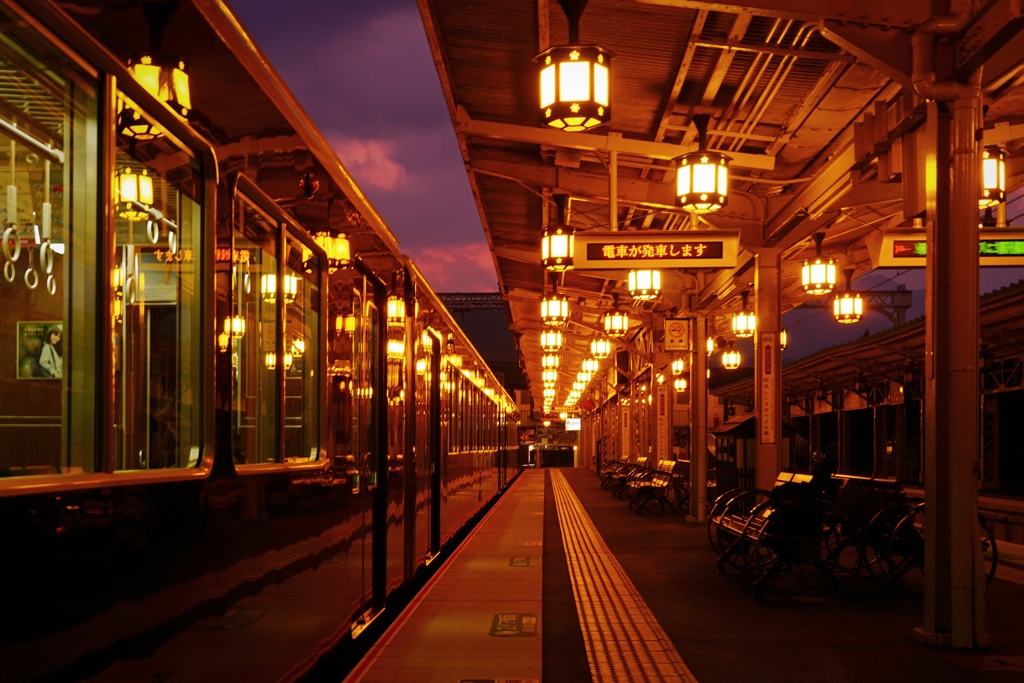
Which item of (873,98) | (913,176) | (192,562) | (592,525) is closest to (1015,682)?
(913,176)

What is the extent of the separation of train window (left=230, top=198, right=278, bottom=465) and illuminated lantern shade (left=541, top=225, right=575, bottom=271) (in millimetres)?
8102

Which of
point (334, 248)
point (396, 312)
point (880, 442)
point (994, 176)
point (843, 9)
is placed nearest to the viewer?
point (334, 248)

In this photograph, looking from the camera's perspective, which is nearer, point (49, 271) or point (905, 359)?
point (49, 271)

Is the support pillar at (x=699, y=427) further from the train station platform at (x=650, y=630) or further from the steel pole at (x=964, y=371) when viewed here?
the steel pole at (x=964, y=371)

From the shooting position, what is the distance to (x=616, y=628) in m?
7.34

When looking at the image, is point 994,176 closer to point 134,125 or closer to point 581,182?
point 581,182

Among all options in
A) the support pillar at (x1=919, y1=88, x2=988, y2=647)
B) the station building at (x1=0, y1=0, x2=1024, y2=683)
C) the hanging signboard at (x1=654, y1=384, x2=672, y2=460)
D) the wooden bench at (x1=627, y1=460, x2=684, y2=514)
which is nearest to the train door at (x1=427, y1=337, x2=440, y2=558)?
the station building at (x1=0, y1=0, x2=1024, y2=683)

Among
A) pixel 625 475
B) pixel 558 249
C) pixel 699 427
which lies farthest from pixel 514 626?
pixel 625 475

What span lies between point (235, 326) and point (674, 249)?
24.6 ft

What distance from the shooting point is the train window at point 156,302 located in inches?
104

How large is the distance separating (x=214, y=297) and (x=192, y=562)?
76 cm

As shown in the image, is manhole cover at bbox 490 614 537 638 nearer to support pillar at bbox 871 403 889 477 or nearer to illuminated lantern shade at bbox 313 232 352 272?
illuminated lantern shade at bbox 313 232 352 272

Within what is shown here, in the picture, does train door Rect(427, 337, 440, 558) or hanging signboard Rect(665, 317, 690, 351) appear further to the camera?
hanging signboard Rect(665, 317, 690, 351)

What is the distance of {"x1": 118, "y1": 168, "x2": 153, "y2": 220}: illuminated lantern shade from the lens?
2645mm
